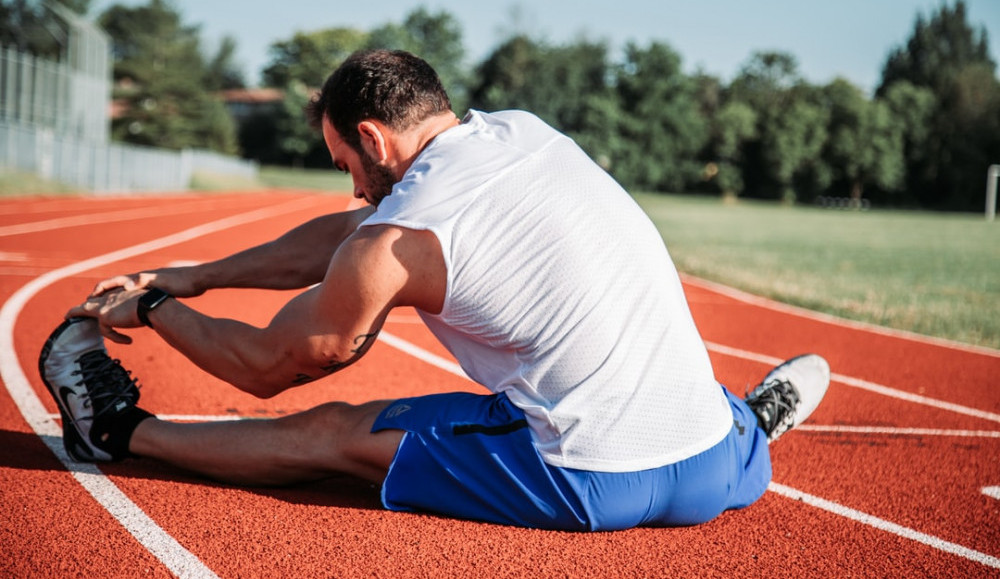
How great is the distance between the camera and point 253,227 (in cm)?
1867

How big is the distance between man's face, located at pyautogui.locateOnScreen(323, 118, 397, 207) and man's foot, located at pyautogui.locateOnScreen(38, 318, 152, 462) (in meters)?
1.26

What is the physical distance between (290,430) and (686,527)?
143 centimetres

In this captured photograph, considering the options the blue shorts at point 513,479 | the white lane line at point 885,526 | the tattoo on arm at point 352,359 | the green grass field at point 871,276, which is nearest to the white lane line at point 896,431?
the white lane line at point 885,526

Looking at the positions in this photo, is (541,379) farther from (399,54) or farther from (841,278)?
(841,278)

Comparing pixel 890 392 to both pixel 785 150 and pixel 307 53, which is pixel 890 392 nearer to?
pixel 785 150

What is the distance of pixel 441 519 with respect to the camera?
10.1 ft

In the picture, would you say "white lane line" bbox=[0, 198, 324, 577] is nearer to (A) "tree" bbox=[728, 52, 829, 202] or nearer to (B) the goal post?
(B) the goal post

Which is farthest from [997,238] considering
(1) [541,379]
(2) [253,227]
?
(1) [541,379]

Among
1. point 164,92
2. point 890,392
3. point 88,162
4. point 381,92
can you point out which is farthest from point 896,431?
point 164,92

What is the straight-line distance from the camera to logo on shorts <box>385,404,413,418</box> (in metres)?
3.03

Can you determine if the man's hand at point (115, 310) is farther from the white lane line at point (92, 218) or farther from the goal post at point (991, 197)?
the goal post at point (991, 197)

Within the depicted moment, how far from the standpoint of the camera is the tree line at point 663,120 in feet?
240

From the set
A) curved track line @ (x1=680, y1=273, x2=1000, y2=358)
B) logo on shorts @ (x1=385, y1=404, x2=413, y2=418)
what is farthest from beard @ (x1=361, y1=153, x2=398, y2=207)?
curved track line @ (x1=680, y1=273, x2=1000, y2=358)

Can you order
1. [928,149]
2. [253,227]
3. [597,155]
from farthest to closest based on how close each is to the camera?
[928,149] < [597,155] < [253,227]
